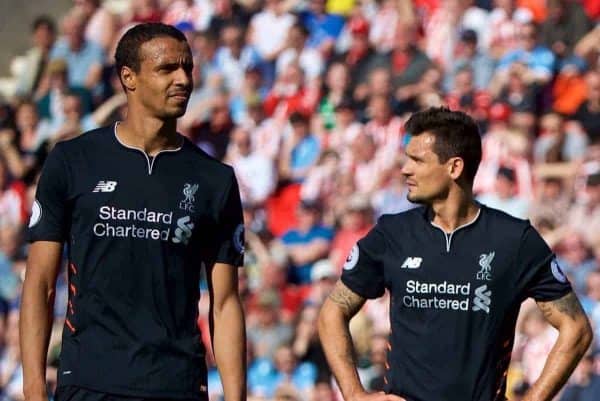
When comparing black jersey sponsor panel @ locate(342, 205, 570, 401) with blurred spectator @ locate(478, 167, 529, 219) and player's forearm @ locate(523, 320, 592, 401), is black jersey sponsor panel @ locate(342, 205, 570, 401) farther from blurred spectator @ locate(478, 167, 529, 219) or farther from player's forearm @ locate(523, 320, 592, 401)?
blurred spectator @ locate(478, 167, 529, 219)

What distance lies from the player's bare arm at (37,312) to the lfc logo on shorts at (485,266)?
177 cm

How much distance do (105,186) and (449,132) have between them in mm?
1547

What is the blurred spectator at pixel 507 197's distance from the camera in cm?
1312

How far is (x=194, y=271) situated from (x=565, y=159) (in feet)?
25.7

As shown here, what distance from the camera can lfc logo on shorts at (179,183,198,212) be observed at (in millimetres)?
6137

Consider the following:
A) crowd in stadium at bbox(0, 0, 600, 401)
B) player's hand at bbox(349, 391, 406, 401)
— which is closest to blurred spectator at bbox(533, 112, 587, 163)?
crowd in stadium at bbox(0, 0, 600, 401)

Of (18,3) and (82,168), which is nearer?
(82,168)

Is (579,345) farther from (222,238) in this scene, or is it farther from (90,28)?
(90,28)

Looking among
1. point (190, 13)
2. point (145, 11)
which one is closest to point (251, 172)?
point (190, 13)

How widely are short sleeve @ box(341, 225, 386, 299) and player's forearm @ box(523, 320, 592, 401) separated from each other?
801 millimetres

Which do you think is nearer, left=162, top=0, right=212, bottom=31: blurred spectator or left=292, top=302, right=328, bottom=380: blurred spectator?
left=292, top=302, right=328, bottom=380: blurred spectator

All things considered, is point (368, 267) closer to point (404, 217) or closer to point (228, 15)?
point (404, 217)

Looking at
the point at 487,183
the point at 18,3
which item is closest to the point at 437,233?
the point at 487,183

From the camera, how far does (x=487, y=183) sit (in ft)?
44.3
